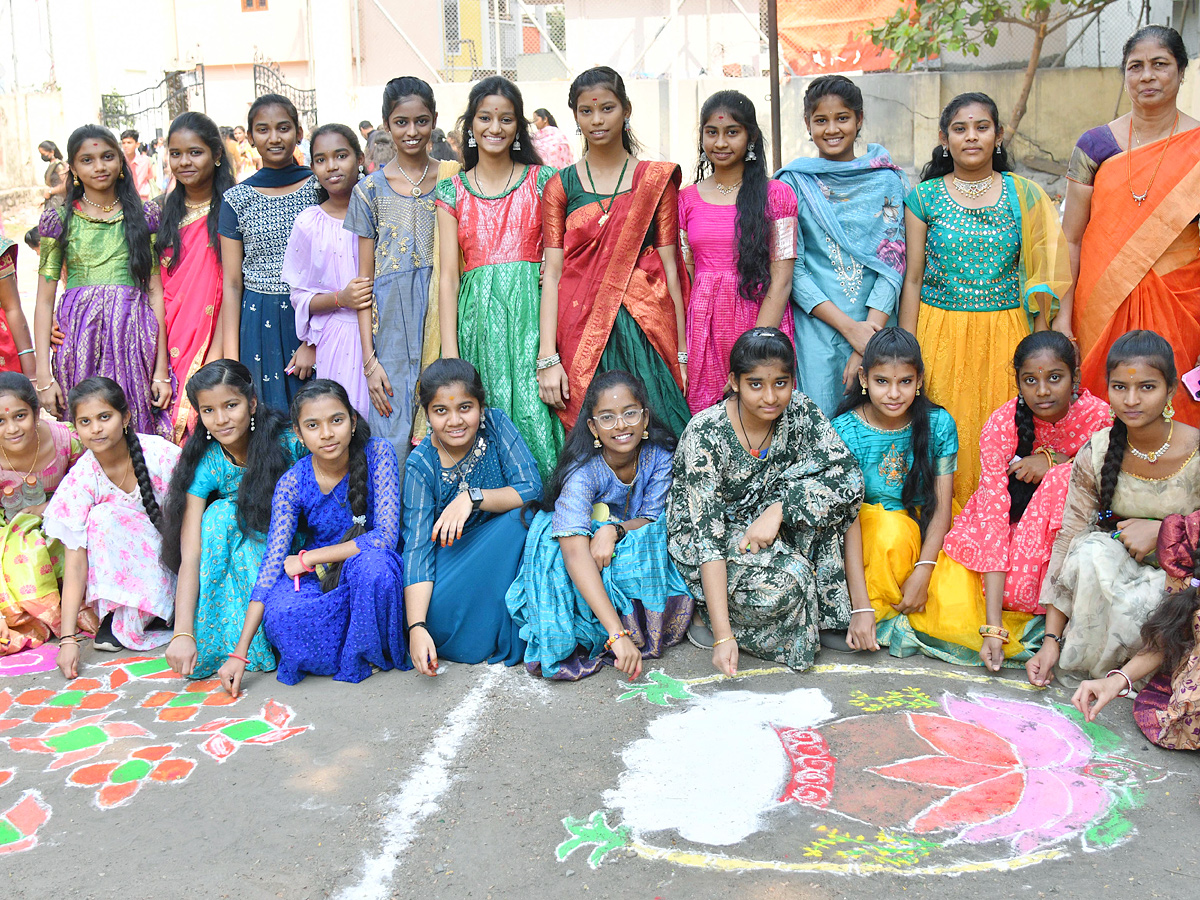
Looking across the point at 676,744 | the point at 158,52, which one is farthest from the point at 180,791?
the point at 158,52

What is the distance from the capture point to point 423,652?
124 inches

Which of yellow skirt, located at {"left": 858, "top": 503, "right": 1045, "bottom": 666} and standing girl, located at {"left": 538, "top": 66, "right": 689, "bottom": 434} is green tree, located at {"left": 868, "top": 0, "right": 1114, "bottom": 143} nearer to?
standing girl, located at {"left": 538, "top": 66, "right": 689, "bottom": 434}

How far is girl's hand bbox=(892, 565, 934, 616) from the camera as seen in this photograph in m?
3.26

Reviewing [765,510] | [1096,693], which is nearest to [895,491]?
[765,510]

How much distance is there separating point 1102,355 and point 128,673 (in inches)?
137

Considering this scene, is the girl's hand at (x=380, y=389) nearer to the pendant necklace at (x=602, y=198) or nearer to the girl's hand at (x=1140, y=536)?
the pendant necklace at (x=602, y=198)

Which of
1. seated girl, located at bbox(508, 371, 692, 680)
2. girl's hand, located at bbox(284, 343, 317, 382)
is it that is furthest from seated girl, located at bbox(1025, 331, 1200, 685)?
girl's hand, located at bbox(284, 343, 317, 382)

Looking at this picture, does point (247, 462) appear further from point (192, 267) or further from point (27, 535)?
point (192, 267)

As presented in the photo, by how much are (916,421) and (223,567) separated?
2355mm

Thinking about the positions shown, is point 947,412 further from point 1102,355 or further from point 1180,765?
point 1180,765

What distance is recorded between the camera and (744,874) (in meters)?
2.19

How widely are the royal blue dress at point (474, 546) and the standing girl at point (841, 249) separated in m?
1.13

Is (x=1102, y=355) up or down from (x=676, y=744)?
up

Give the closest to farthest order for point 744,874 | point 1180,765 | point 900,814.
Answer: point 744,874, point 900,814, point 1180,765
